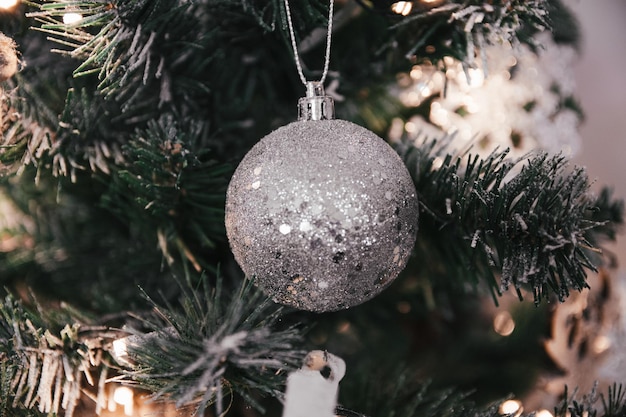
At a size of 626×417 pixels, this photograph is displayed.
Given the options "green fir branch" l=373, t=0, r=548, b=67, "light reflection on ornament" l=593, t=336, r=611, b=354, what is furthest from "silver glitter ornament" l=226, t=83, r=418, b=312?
"light reflection on ornament" l=593, t=336, r=611, b=354

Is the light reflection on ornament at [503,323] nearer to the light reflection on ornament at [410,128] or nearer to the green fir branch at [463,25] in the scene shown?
the light reflection on ornament at [410,128]

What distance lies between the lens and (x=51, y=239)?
656mm

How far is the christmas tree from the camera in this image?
343 millimetres

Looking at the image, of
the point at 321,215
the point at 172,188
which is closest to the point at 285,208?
the point at 321,215

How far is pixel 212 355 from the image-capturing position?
0.30 metres

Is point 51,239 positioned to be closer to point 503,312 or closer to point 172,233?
point 172,233

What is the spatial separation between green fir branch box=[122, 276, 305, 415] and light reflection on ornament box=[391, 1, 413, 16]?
267 mm

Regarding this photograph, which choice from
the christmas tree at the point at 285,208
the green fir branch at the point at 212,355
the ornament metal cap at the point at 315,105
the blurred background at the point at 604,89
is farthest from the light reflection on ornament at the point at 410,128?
the blurred background at the point at 604,89

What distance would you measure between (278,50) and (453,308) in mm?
445

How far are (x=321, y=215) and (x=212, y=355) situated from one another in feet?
0.36

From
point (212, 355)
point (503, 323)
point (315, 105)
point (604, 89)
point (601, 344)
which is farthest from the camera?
point (604, 89)

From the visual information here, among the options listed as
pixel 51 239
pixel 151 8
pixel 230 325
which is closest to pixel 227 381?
pixel 230 325

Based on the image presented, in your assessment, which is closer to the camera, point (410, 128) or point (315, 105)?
point (315, 105)

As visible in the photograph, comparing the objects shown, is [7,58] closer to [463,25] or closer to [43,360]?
[43,360]
